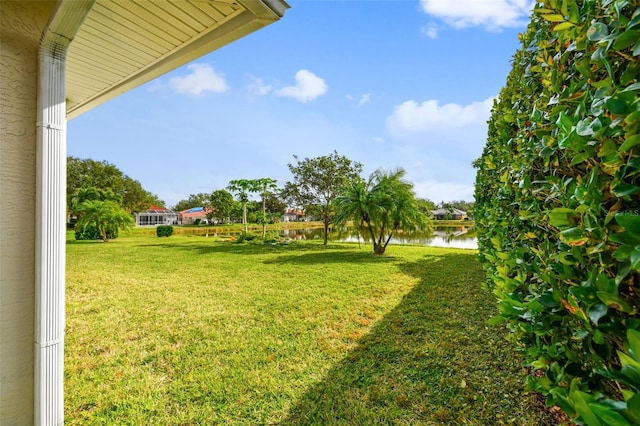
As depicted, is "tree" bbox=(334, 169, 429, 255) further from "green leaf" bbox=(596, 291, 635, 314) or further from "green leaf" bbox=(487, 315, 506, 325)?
"green leaf" bbox=(596, 291, 635, 314)

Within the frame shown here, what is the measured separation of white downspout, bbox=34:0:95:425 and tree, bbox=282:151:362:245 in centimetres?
1173

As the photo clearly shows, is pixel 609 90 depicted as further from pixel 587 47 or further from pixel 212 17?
pixel 212 17

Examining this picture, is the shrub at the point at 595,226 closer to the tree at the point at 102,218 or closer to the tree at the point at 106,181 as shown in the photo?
the tree at the point at 102,218

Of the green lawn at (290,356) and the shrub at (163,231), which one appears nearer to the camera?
the green lawn at (290,356)

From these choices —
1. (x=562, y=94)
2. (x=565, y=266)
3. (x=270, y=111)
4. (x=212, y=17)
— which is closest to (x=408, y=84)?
(x=270, y=111)

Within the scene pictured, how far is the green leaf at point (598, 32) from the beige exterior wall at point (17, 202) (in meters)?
2.59

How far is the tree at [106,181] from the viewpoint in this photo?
2573 cm

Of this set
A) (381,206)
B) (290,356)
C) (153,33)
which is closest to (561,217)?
(290,356)

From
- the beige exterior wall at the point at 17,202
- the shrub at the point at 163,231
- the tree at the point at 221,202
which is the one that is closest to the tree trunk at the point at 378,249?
the beige exterior wall at the point at 17,202

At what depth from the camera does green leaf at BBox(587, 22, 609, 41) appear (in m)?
0.69

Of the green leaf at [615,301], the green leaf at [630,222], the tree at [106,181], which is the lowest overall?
the green leaf at [615,301]

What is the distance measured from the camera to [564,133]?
0.80 metres

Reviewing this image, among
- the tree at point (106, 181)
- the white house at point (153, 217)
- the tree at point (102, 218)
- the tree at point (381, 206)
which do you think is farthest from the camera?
the white house at point (153, 217)

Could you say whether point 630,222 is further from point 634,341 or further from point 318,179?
point 318,179
